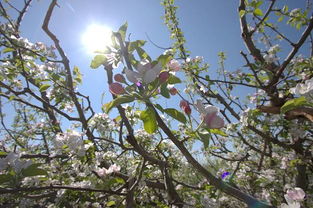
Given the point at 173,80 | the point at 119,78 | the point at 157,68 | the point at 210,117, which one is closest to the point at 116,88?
the point at 119,78

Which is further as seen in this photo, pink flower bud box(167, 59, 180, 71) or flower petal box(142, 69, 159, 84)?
pink flower bud box(167, 59, 180, 71)

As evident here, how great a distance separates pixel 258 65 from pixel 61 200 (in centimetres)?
273

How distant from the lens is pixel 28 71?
2971 mm

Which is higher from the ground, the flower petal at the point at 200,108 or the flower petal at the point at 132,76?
the flower petal at the point at 132,76

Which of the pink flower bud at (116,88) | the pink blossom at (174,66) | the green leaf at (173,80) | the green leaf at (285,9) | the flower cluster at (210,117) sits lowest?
the flower cluster at (210,117)

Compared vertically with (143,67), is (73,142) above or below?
above

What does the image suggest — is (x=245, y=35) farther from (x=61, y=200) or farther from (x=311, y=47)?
(x=61, y=200)

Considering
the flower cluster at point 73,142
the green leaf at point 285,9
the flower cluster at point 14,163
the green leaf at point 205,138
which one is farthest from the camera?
the green leaf at point 285,9

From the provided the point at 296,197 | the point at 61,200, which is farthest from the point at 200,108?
the point at 61,200

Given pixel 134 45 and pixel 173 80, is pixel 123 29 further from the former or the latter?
pixel 173 80

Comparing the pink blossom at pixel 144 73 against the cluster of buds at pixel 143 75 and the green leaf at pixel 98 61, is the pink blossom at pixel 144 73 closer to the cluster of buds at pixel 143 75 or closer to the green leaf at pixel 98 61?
the cluster of buds at pixel 143 75

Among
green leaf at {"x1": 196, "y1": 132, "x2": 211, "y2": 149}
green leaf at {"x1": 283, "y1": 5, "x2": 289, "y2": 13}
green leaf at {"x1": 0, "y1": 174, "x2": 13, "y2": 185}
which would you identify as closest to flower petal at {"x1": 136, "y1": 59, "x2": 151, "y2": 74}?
green leaf at {"x1": 196, "y1": 132, "x2": 211, "y2": 149}

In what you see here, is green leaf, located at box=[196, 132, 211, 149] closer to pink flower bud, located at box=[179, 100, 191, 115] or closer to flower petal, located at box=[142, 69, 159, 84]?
pink flower bud, located at box=[179, 100, 191, 115]

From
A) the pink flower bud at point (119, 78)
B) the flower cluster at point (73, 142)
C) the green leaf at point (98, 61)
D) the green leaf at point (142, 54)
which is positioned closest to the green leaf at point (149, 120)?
the pink flower bud at point (119, 78)
